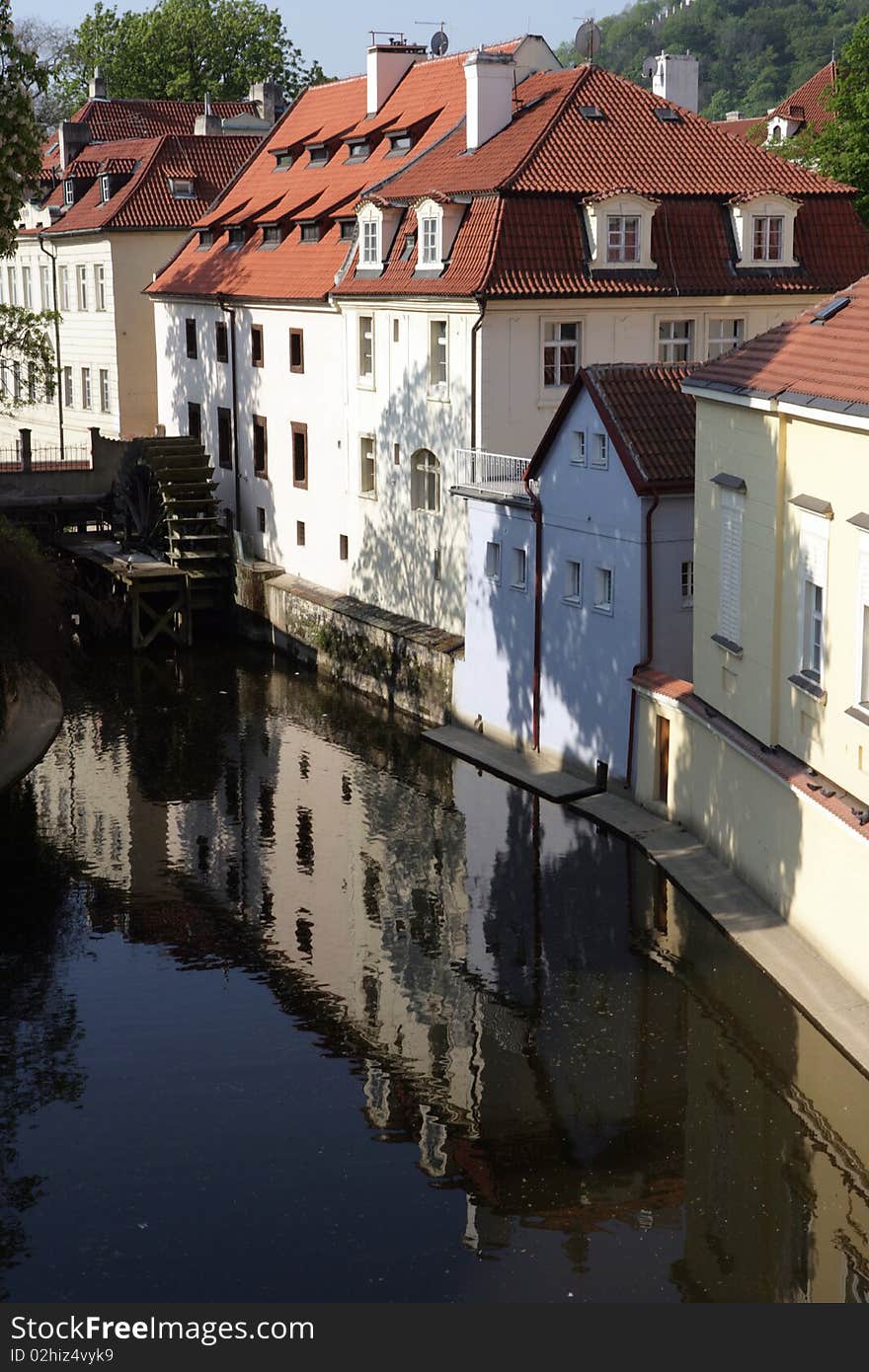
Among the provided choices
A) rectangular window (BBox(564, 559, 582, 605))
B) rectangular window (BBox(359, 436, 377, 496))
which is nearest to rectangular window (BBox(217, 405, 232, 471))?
rectangular window (BBox(359, 436, 377, 496))

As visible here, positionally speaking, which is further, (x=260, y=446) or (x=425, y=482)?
(x=260, y=446)

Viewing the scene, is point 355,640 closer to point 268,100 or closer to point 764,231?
point 764,231

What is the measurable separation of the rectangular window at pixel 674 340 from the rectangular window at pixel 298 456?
9775 mm

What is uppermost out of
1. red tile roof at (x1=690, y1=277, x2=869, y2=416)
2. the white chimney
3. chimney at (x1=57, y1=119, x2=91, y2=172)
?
chimney at (x1=57, y1=119, x2=91, y2=172)

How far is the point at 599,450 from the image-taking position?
25.6 metres

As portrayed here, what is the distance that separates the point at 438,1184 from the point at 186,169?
42.0 meters

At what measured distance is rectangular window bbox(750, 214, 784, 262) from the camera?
1309 inches

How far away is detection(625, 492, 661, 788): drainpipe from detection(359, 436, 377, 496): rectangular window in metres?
11.9

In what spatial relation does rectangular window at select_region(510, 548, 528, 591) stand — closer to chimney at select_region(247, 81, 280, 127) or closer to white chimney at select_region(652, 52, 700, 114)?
white chimney at select_region(652, 52, 700, 114)

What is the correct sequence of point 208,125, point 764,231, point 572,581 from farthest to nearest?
point 208,125
point 764,231
point 572,581

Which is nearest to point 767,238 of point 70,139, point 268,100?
point 268,100

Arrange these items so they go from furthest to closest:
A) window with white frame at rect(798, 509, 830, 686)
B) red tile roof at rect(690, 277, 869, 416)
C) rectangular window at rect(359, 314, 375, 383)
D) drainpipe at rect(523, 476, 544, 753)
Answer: rectangular window at rect(359, 314, 375, 383) < drainpipe at rect(523, 476, 544, 753) < window with white frame at rect(798, 509, 830, 686) < red tile roof at rect(690, 277, 869, 416)

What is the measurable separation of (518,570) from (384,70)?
17.8 m

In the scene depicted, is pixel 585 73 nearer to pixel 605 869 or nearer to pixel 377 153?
pixel 377 153
